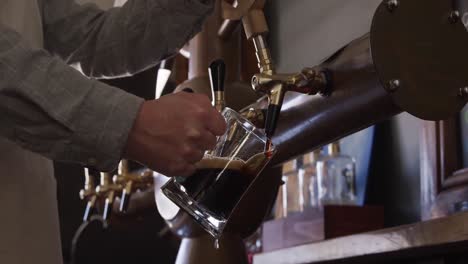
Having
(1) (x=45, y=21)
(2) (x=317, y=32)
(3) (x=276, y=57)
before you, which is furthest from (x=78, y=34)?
(3) (x=276, y=57)

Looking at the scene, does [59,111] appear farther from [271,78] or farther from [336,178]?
[336,178]

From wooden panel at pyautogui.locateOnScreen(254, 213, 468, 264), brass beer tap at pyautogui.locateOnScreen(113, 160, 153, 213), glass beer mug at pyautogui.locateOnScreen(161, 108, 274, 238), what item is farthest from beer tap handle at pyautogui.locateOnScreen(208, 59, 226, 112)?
brass beer tap at pyautogui.locateOnScreen(113, 160, 153, 213)

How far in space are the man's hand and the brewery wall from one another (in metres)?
0.65

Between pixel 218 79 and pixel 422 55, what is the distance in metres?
0.23

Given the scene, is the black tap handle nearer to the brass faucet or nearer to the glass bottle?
the brass faucet

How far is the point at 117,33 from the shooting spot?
0.93 metres

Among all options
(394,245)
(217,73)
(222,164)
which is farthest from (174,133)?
(394,245)

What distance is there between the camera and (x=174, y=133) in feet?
2.12

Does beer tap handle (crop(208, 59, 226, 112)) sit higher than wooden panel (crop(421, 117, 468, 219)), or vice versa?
beer tap handle (crop(208, 59, 226, 112))

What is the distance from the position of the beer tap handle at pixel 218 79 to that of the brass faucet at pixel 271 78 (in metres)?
0.05

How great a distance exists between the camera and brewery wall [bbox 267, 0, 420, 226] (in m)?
1.27

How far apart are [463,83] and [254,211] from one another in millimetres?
376

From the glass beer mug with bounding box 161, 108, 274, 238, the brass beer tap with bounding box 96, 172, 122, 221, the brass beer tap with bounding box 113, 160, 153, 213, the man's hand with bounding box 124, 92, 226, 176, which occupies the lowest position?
the brass beer tap with bounding box 96, 172, 122, 221

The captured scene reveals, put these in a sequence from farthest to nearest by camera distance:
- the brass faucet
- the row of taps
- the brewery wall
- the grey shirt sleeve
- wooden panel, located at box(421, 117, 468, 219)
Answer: the row of taps
the brewery wall
wooden panel, located at box(421, 117, 468, 219)
the brass faucet
the grey shirt sleeve
